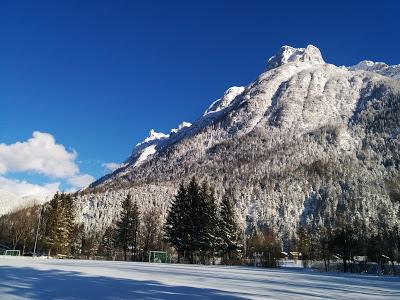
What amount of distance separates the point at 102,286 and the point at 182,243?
151 ft

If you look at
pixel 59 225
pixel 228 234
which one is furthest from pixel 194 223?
pixel 59 225

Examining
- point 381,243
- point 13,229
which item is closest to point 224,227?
point 381,243

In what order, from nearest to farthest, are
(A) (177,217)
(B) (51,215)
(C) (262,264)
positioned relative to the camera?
1. (C) (262,264)
2. (A) (177,217)
3. (B) (51,215)

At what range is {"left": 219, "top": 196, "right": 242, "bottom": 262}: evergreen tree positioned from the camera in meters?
64.5

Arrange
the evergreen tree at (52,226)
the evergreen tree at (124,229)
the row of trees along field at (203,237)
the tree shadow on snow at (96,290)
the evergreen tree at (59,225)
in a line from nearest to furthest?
the tree shadow on snow at (96,290), the row of trees along field at (203,237), the evergreen tree at (52,226), the evergreen tree at (59,225), the evergreen tree at (124,229)

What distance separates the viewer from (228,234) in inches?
2564

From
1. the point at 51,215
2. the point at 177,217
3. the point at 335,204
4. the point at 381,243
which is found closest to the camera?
the point at 177,217

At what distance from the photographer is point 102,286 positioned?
1557cm

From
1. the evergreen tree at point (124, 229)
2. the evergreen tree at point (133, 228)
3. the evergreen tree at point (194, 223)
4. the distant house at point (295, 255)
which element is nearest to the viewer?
the evergreen tree at point (194, 223)

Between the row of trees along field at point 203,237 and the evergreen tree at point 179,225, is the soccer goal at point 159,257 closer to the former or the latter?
the row of trees along field at point 203,237

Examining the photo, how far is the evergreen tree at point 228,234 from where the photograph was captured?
212ft

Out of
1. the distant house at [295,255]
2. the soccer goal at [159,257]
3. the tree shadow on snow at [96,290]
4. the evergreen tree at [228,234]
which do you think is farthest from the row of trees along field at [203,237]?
the tree shadow on snow at [96,290]

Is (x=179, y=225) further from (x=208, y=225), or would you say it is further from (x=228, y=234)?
(x=228, y=234)

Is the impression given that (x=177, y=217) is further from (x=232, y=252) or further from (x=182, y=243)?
(x=232, y=252)
